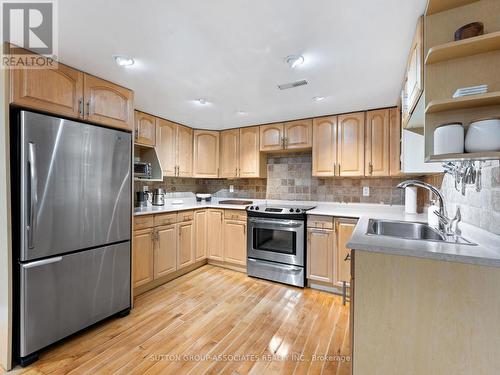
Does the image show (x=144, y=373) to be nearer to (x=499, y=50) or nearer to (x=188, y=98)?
(x=188, y=98)

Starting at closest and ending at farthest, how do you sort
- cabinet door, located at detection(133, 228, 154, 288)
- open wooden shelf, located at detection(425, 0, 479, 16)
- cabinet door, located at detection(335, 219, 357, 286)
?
1. open wooden shelf, located at detection(425, 0, 479, 16)
2. cabinet door, located at detection(133, 228, 154, 288)
3. cabinet door, located at detection(335, 219, 357, 286)

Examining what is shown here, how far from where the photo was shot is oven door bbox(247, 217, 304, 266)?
2922mm

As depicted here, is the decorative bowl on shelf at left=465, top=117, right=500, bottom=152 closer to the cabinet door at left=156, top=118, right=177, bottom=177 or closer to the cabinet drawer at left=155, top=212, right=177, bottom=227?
the cabinet drawer at left=155, top=212, right=177, bottom=227

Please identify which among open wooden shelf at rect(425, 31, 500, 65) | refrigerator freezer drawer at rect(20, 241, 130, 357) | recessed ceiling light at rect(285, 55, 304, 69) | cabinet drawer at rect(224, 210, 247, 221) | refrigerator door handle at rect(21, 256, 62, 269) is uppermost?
recessed ceiling light at rect(285, 55, 304, 69)

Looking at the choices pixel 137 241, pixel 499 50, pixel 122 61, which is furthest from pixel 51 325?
pixel 499 50

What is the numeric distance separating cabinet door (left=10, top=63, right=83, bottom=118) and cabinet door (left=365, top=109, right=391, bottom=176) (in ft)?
9.70

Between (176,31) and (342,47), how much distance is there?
1063mm

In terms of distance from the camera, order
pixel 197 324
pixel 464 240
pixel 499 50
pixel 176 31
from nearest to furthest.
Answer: pixel 499 50 → pixel 464 240 → pixel 176 31 → pixel 197 324

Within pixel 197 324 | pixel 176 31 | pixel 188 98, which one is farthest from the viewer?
pixel 188 98

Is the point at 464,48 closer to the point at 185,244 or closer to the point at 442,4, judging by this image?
the point at 442,4

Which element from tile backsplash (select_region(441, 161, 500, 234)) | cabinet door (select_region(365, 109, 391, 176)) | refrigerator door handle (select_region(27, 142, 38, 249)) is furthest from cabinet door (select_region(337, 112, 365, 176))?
refrigerator door handle (select_region(27, 142, 38, 249))

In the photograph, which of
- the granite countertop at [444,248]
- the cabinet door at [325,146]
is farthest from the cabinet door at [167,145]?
the granite countertop at [444,248]

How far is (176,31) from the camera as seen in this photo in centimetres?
143

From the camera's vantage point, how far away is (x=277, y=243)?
122 inches
